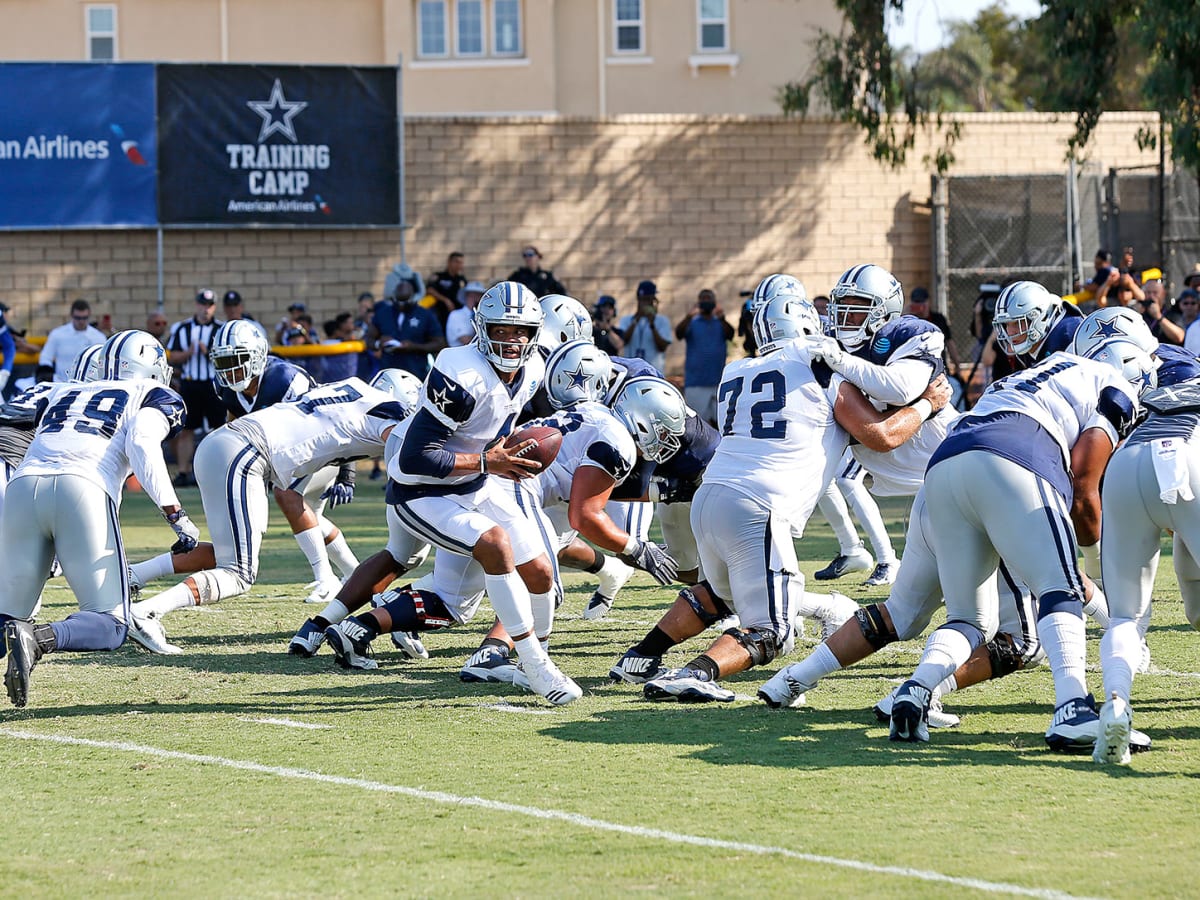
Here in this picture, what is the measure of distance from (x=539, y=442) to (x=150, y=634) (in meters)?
2.31

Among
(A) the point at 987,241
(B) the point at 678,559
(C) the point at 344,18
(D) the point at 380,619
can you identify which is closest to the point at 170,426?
(D) the point at 380,619

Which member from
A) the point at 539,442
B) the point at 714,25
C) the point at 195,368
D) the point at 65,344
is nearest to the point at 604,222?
the point at 195,368

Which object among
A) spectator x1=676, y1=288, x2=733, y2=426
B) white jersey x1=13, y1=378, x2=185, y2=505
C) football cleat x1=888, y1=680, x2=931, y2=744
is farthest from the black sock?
spectator x1=676, y1=288, x2=733, y2=426

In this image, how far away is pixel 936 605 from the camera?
6172mm

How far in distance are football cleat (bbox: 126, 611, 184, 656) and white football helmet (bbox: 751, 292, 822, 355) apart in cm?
323

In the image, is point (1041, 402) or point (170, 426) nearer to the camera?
point (1041, 402)

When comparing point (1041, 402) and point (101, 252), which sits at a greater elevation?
point (101, 252)

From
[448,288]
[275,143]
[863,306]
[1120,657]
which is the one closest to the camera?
[1120,657]

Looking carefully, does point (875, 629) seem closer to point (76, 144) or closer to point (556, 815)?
point (556, 815)

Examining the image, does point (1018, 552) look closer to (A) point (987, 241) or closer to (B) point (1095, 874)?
(B) point (1095, 874)

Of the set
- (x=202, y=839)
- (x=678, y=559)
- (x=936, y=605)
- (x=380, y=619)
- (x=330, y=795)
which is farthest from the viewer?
(x=678, y=559)

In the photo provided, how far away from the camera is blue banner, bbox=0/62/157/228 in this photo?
18.9 metres

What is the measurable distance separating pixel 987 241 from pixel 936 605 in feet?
49.7

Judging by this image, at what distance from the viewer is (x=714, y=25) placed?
98.3 feet
